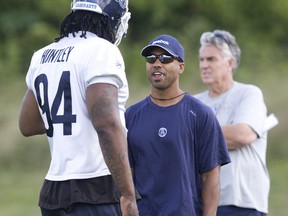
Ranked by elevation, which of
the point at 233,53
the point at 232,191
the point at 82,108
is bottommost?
the point at 232,191

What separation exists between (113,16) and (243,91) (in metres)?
2.18

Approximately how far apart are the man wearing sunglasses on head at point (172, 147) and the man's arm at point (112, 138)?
968 millimetres

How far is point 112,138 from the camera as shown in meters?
4.72

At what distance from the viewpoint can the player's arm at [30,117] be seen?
5246mm

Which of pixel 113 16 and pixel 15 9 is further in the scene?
pixel 15 9

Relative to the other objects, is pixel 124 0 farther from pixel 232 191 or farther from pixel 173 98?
pixel 232 191

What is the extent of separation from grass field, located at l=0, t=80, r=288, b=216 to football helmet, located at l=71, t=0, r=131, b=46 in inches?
269

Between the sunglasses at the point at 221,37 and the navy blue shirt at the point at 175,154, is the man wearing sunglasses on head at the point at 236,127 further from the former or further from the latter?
the navy blue shirt at the point at 175,154

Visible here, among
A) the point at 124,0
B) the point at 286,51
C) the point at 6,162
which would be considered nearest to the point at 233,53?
the point at 124,0

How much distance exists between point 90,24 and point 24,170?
444 inches

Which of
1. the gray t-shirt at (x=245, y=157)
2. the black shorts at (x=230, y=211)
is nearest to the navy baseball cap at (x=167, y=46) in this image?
the gray t-shirt at (x=245, y=157)

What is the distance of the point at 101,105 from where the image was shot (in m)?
4.74

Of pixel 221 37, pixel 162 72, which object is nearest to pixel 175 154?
pixel 162 72

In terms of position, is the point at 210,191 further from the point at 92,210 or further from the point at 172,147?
the point at 92,210
